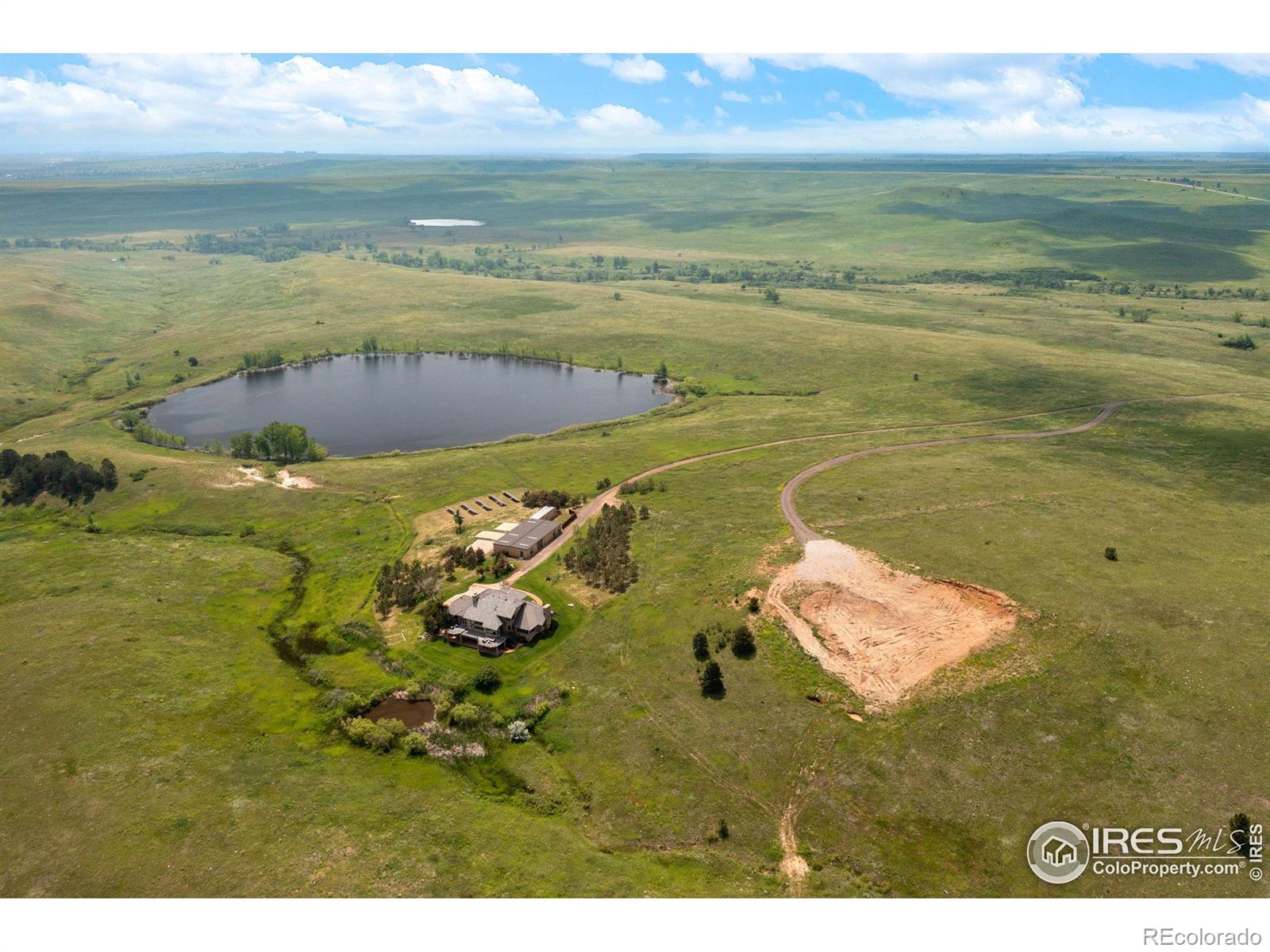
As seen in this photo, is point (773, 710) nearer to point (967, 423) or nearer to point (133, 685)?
point (133, 685)

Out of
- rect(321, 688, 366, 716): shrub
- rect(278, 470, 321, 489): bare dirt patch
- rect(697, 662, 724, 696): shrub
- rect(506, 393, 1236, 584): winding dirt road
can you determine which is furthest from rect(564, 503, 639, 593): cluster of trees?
rect(278, 470, 321, 489): bare dirt patch

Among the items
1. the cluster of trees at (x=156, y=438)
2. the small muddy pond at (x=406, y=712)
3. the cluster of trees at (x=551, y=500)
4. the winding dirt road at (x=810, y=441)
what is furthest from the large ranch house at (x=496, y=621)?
the cluster of trees at (x=156, y=438)

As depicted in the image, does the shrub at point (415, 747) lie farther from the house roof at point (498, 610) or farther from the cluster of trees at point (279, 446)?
the cluster of trees at point (279, 446)

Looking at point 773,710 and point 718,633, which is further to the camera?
point 718,633

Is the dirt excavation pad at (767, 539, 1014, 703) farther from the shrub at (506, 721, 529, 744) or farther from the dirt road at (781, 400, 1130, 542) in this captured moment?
the shrub at (506, 721, 529, 744)

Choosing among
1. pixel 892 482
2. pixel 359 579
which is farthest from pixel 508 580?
pixel 892 482
